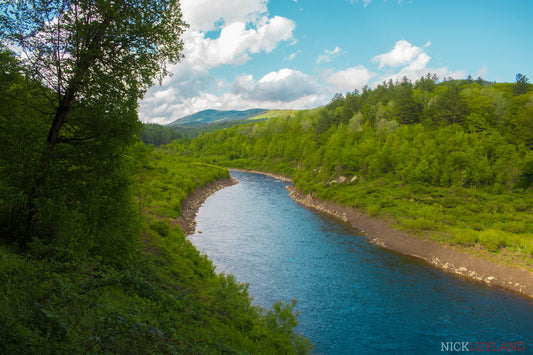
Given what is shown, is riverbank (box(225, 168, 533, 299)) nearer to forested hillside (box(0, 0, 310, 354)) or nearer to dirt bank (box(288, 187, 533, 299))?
dirt bank (box(288, 187, 533, 299))

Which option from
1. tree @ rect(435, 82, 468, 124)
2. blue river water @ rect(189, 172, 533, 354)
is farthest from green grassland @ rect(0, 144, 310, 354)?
tree @ rect(435, 82, 468, 124)

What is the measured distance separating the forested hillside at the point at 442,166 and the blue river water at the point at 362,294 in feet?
29.1

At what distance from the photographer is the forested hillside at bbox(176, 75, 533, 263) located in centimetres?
4106

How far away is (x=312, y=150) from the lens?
114 m

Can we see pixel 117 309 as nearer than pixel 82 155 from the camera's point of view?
Yes

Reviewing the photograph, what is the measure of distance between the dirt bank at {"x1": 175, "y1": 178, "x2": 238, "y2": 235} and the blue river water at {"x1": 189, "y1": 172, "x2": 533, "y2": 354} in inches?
76.5

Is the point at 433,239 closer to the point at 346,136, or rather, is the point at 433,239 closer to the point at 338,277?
the point at 338,277

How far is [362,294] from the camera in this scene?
26375 millimetres

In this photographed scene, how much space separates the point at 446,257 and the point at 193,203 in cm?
4199

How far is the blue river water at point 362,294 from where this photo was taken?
20688mm

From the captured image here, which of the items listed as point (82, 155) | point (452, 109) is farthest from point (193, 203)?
point (452, 109)

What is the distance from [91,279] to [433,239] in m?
38.0

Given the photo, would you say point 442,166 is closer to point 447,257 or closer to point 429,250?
point 429,250

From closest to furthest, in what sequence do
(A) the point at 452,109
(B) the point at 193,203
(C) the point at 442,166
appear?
1. (B) the point at 193,203
2. (C) the point at 442,166
3. (A) the point at 452,109
